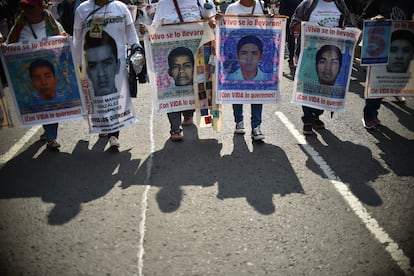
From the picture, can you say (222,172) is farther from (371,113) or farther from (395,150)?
(371,113)

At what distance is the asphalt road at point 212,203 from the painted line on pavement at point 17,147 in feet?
0.11

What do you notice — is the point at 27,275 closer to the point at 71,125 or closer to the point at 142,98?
the point at 71,125

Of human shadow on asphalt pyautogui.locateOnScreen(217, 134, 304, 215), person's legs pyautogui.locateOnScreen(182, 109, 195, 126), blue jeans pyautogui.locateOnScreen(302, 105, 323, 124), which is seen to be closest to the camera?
human shadow on asphalt pyautogui.locateOnScreen(217, 134, 304, 215)

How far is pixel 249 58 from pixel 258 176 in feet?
5.40

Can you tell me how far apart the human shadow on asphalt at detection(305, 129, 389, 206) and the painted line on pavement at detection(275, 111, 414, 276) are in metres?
0.06

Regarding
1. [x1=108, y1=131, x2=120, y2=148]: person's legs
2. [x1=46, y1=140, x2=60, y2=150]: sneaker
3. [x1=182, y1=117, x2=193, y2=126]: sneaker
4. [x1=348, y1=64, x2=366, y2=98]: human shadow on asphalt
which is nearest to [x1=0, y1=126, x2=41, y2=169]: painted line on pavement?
[x1=46, y1=140, x2=60, y2=150]: sneaker

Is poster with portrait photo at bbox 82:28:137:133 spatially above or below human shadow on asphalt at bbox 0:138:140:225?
above

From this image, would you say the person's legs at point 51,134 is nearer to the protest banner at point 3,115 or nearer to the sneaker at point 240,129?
the protest banner at point 3,115

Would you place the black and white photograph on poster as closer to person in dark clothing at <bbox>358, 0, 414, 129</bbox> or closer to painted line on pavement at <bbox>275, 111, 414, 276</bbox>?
painted line on pavement at <bbox>275, 111, 414, 276</bbox>

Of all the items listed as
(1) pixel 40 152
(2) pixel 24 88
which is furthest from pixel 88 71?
(1) pixel 40 152

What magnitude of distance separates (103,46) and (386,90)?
398 centimetres

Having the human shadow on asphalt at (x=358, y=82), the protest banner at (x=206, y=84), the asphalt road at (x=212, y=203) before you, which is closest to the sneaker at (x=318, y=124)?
the asphalt road at (x=212, y=203)

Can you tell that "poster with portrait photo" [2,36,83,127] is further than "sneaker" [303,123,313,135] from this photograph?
No

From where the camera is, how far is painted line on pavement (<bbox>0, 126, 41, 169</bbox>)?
17.6ft
